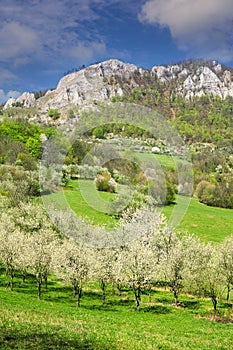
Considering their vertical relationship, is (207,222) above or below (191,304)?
above

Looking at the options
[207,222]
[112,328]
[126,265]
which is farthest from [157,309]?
[207,222]

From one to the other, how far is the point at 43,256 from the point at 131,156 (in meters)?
83.4

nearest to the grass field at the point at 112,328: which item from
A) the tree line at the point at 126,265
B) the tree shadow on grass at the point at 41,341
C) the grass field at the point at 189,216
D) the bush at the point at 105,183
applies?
the tree shadow on grass at the point at 41,341

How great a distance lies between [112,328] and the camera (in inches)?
840

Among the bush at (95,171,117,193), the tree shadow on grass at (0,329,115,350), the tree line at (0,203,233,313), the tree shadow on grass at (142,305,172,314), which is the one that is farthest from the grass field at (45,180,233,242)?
the tree shadow on grass at (0,329,115,350)

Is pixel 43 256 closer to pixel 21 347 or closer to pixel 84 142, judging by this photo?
pixel 21 347

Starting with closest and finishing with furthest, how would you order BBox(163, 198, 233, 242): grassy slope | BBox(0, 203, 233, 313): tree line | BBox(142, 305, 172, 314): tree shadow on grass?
BBox(142, 305, 172, 314): tree shadow on grass < BBox(0, 203, 233, 313): tree line < BBox(163, 198, 233, 242): grassy slope

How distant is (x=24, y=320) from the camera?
18859 mm

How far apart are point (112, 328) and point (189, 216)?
3577 inches

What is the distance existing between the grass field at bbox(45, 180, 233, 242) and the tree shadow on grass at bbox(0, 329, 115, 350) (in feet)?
195

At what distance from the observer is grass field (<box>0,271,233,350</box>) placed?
51.0 ft

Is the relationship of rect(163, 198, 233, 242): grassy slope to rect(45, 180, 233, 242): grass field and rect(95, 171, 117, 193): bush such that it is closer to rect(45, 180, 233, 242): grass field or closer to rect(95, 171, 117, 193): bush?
rect(45, 180, 233, 242): grass field

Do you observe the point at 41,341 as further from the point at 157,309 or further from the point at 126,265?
the point at 126,265

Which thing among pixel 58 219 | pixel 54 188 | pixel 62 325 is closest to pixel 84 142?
pixel 54 188
